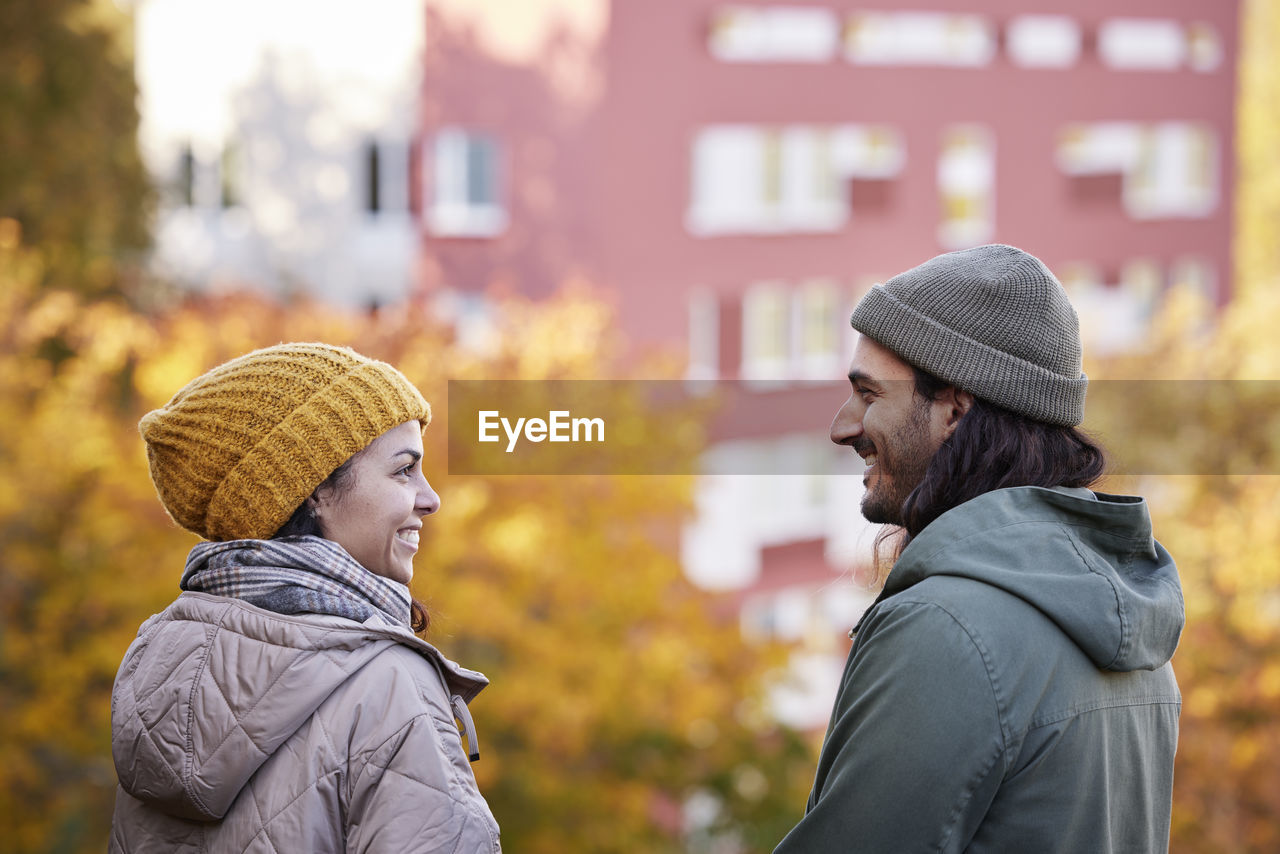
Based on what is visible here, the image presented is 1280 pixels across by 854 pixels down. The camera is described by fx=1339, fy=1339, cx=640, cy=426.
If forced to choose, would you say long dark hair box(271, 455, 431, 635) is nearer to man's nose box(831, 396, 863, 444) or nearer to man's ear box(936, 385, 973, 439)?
man's nose box(831, 396, 863, 444)

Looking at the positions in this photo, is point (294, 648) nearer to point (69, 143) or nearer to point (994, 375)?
point (994, 375)

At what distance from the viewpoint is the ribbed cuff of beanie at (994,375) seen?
166 cm

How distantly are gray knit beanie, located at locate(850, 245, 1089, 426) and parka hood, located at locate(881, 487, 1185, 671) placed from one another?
0.44 ft

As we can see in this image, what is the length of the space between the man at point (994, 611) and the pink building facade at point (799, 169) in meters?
12.2

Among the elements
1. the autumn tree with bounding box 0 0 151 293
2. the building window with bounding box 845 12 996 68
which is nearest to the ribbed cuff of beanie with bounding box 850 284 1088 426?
the autumn tree with bounding box 0 0 151 293

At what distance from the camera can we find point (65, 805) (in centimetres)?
1012

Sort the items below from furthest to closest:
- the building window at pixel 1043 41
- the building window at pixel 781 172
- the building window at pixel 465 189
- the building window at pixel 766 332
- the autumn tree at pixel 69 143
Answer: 1. the building window at pixel 1043 41
2. the building window at pixel 766 332
3. the building window at pixel 781 172
4. the building window at pixel 465 189
5. the autumn tree at pixel 69 143

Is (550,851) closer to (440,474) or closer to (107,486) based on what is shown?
(440,474)

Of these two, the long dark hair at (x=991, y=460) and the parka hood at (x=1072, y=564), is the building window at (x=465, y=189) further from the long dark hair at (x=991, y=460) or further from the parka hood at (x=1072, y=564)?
the parka hood at (x=1072, y=564)

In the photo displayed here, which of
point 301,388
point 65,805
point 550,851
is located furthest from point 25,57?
point 301,388

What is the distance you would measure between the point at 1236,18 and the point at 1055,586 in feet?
76.4

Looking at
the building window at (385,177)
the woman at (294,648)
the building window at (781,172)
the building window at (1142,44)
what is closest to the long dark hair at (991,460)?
the woman at (294,648)

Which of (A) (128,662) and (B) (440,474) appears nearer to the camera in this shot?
(A) (128,662)

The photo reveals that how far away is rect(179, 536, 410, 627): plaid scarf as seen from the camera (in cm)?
166
